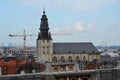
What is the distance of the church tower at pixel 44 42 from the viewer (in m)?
89.7

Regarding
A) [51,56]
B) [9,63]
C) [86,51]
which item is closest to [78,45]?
[86,51]

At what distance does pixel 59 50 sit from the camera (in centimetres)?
9356

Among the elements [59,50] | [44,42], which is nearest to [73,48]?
[59,50]

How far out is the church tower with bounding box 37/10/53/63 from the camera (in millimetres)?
89688

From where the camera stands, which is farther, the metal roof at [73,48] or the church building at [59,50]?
the metal roof at [73,48]

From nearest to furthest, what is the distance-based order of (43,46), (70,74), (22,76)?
(22,76), (70,74), (43,46)

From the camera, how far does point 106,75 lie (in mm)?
38688

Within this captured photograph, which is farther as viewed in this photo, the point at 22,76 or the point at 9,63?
the point at 9,63

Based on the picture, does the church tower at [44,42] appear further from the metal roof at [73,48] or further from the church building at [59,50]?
the metal roof at [73,48]

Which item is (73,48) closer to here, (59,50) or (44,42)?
(59,50)

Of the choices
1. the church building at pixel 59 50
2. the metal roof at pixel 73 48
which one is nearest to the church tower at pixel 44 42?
the church building at pixel 59 50

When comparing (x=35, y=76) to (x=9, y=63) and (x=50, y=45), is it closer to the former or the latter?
(x=9, y=63)

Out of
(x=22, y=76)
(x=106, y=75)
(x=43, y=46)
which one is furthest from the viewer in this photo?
(x=43, y=46)

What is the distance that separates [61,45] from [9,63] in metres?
37.8
